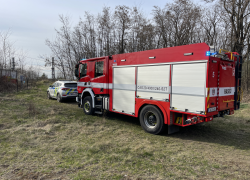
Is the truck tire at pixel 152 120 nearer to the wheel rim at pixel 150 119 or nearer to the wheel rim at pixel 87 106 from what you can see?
the wheel rim at pixel 150 119

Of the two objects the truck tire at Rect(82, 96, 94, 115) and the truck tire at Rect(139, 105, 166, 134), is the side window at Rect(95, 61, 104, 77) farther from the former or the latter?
the truck tire at Rect(139, 105, 166, 134)

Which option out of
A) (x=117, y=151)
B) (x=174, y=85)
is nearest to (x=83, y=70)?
(x=174, y=85)

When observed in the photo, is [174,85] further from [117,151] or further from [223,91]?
[117,151]

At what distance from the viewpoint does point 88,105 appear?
860 cm

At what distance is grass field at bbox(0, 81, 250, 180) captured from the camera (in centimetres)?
335

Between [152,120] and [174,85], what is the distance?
1481mm

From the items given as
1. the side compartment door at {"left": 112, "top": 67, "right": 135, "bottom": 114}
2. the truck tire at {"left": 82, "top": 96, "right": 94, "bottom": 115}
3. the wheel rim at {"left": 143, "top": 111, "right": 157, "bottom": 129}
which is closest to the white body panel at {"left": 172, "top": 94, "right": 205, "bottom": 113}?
the wheel rim at {"left": 143, "top": 111, "right": 157, "bottom": 129}

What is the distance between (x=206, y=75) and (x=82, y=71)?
643cm

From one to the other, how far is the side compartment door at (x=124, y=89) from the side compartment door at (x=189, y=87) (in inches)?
68.2

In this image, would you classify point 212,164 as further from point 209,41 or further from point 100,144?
point 209,41

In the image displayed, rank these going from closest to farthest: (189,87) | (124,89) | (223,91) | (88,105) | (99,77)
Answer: (189,87) < (223,91) < (124,89) < (99,77) < (88,105)

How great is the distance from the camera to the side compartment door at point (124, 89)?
6.46m

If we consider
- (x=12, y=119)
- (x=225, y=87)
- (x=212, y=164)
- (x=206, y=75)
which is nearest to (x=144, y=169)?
(x=212, y=164)

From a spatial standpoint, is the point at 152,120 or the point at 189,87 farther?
the point at 152,120
